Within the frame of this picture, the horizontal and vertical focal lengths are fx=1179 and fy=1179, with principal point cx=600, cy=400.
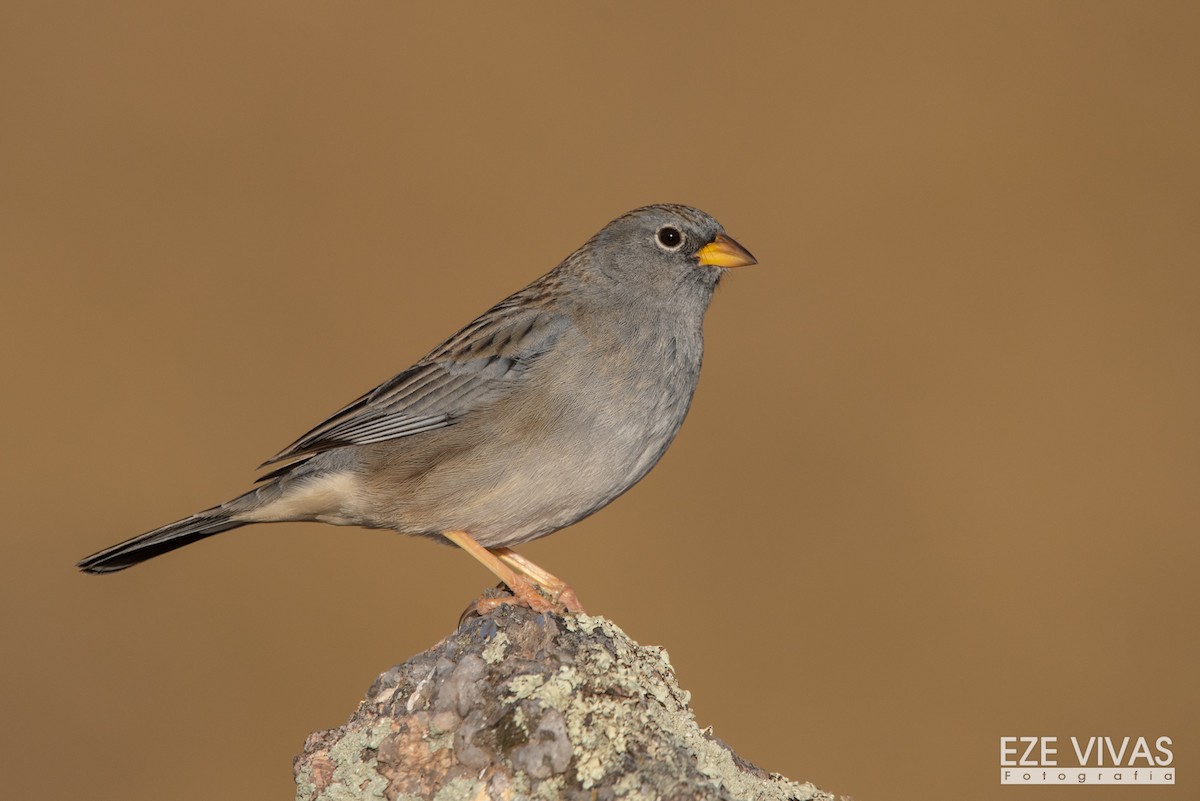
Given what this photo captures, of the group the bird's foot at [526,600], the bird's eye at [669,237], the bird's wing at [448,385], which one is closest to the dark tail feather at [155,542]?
the bird's wing at [448,385]

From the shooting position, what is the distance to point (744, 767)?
463 cm

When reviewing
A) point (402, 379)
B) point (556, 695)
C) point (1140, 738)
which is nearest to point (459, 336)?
point (402, 379)

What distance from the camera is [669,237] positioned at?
671cm

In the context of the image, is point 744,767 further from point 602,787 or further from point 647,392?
point 647,392

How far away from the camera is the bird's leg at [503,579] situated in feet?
17.2

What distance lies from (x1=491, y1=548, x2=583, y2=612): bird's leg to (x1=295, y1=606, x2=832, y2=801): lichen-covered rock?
819 mm

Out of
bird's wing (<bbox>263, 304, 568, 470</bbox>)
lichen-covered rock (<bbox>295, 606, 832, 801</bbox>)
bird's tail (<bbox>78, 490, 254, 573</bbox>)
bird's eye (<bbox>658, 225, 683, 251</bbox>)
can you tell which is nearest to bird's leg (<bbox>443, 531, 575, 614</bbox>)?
lichen-covered rock (<bbox>295, 606, 832, 801</bbox>)

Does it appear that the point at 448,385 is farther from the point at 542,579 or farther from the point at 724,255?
the point at 724,255

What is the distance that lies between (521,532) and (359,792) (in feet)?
6.32

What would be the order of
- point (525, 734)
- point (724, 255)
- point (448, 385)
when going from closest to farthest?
point (525, 734), point (448, 385), point (724, 255)

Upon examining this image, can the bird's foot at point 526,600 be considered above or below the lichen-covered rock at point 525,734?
above

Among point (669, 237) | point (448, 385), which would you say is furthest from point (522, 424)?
point (669, 237)

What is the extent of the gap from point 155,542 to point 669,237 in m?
3.22

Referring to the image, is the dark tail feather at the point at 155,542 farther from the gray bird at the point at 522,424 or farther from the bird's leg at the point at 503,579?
the bird's leg at the point at 503,579
